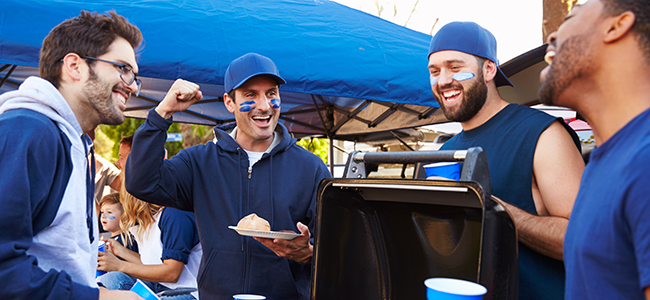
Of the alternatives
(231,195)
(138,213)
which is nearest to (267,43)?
(138,213)

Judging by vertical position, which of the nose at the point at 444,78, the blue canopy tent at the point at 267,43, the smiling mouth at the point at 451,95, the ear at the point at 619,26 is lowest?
the ear at the point at 619,26

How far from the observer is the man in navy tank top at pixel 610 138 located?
0.83m

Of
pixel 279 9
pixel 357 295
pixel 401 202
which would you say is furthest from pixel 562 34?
pixel 279 9

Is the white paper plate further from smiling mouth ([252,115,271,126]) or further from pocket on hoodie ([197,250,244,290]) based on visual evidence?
smiling mouth ([252,115,271,126])

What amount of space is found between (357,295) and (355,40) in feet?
10.5

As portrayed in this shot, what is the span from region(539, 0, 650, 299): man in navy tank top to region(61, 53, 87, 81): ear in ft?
5.58

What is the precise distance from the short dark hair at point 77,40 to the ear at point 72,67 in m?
0.02

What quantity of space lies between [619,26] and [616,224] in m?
0.44

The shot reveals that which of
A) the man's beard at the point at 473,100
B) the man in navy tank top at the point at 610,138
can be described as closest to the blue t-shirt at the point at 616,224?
the man in navy tank top at the point at 610,138

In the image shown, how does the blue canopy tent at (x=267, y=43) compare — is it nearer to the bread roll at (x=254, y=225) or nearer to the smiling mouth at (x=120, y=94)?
the smiling mouth at (x=120, y=94)

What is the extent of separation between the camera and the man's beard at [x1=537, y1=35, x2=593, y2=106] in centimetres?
97

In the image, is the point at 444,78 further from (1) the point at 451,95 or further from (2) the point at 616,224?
(2) the point at 616,224

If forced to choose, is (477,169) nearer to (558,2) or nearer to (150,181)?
(150,181)

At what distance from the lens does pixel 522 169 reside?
65.4 inches
